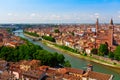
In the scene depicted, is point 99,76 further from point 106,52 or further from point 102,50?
point 106,52

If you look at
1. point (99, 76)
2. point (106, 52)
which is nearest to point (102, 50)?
point (106, 52)

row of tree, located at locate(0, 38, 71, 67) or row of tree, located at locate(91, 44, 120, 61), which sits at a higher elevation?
row of tree, located at locate(0, 38, 71, 67)

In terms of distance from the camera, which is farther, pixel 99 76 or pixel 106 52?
pixel 106 52

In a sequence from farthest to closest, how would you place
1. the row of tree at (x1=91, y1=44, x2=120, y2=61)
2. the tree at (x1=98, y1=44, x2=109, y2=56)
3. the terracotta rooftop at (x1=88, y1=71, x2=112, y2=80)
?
the tree at (x1=98, y1=44, x2=109, y2=56)
the row of tree at (x1=91, y1=44, x2=120, y2=61)
the terracotta rooftop at (x1=88, y1=71, x2=112, y2=80)

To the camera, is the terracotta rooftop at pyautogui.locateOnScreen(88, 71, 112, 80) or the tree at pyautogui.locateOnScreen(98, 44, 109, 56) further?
the tree at pyautogui.locateOnScreen(98, 44, 109, 56)

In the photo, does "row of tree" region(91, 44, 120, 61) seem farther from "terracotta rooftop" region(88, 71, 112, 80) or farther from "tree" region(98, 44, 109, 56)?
"terracotta rooftop" region(88, 71, 112, 80)

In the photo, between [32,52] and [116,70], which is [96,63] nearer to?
[116,70]

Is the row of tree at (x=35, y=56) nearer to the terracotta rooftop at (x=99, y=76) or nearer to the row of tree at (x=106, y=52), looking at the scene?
the terracotta rooftop at (x=99, y=76)

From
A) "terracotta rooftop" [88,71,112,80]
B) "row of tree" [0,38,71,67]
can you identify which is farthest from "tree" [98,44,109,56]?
"terracotta rooftop" [88,71,112,80]

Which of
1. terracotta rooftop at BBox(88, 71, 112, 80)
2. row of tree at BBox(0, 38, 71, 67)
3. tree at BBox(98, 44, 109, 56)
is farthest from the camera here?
tree at BBox(98, 44, 109, 56)

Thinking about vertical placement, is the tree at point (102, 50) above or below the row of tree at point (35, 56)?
below

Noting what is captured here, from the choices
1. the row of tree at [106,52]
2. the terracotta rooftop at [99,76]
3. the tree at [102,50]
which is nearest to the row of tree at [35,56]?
the terracotta rooftop at [99,76]
